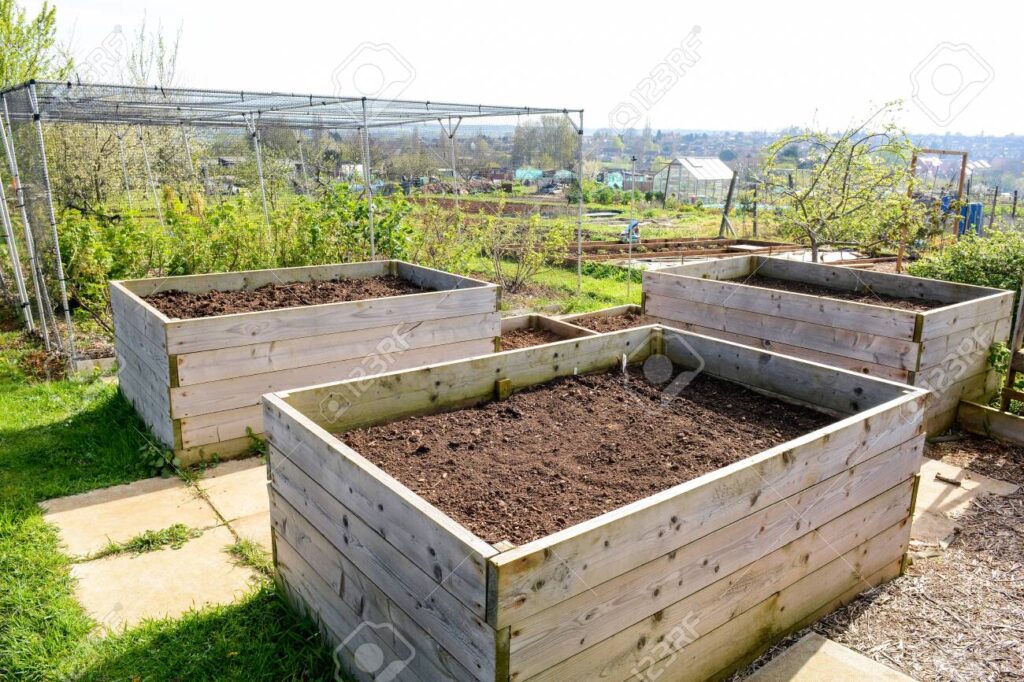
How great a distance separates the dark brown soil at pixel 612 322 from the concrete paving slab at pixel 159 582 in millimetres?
3766

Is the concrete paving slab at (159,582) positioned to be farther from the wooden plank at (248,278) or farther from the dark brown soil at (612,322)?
the dark brown soil at (612,322)

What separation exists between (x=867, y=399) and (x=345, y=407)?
7.60 feet

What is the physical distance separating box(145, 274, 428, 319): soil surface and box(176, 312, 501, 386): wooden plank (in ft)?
1.59

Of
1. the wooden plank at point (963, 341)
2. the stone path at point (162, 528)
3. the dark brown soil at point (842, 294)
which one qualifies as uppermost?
the dark brown soil at point (842, 294)

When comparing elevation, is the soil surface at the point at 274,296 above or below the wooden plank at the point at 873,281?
above

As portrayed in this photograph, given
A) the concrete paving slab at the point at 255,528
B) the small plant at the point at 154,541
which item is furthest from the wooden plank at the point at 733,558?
the small plant at the point at 154,541

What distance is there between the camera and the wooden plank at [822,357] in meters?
4.80

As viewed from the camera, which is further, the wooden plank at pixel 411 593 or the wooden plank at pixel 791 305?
the wooden plank at pixel 791 305

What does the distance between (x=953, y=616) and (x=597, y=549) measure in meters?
2.03

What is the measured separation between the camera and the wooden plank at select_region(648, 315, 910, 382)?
15.7 feet

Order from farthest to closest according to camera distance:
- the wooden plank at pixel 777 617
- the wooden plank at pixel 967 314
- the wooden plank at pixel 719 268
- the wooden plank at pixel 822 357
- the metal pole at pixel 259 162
A: the metal pole at pixel 259 162, the wooden plank at pixel 719 268, the wooden plank at pixel 822 357, the wooden plank at pixel 967 314, the wooden plank at pixel 777 617

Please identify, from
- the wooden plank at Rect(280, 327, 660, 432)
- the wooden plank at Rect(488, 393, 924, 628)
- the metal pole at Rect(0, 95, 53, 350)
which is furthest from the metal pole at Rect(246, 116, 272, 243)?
the wooden plank at Rect(488, 393, 924, 628)

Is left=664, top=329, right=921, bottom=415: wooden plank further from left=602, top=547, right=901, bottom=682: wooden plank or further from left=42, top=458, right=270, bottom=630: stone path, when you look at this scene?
left=42, top=458, right=270, bottom=630: stone path

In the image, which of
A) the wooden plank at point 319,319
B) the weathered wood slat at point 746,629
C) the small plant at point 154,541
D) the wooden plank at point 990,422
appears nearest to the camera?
the weathered wood slat at point 746,629
